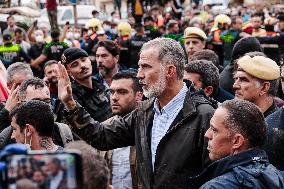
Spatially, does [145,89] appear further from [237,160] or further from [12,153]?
[12,153]

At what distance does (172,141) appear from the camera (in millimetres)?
4059

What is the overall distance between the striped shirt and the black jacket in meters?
0.04

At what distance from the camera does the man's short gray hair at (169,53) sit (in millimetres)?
4219

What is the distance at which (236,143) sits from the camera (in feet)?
11.8

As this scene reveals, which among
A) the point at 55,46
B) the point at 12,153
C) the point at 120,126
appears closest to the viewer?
the point at 12,153

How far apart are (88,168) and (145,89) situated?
79.2 inches

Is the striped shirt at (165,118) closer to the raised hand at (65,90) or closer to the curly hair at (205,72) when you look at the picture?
the raised hand at (65,90)

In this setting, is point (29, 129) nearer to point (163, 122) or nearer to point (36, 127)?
point (36, 127)

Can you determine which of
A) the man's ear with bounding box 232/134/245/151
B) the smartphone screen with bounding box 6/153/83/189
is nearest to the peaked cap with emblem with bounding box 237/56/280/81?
the man's ear with bounding box 232/134/245/151

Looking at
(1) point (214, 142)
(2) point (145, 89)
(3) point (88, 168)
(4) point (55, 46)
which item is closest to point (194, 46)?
(4) point (55, 46)

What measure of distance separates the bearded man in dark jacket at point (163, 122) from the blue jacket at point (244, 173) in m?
0.47

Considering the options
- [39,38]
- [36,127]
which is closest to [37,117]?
[36,127]

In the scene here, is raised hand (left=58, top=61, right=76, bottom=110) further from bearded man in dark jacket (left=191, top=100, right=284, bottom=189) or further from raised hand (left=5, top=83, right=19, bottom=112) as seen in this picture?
raised hand (left=5, top=83, right=19, bottom=112)

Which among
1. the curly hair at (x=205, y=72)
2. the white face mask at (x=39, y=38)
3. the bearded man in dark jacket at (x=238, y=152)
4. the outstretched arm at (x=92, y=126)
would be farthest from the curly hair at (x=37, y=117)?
the white face mask at (x=39, y=38)
